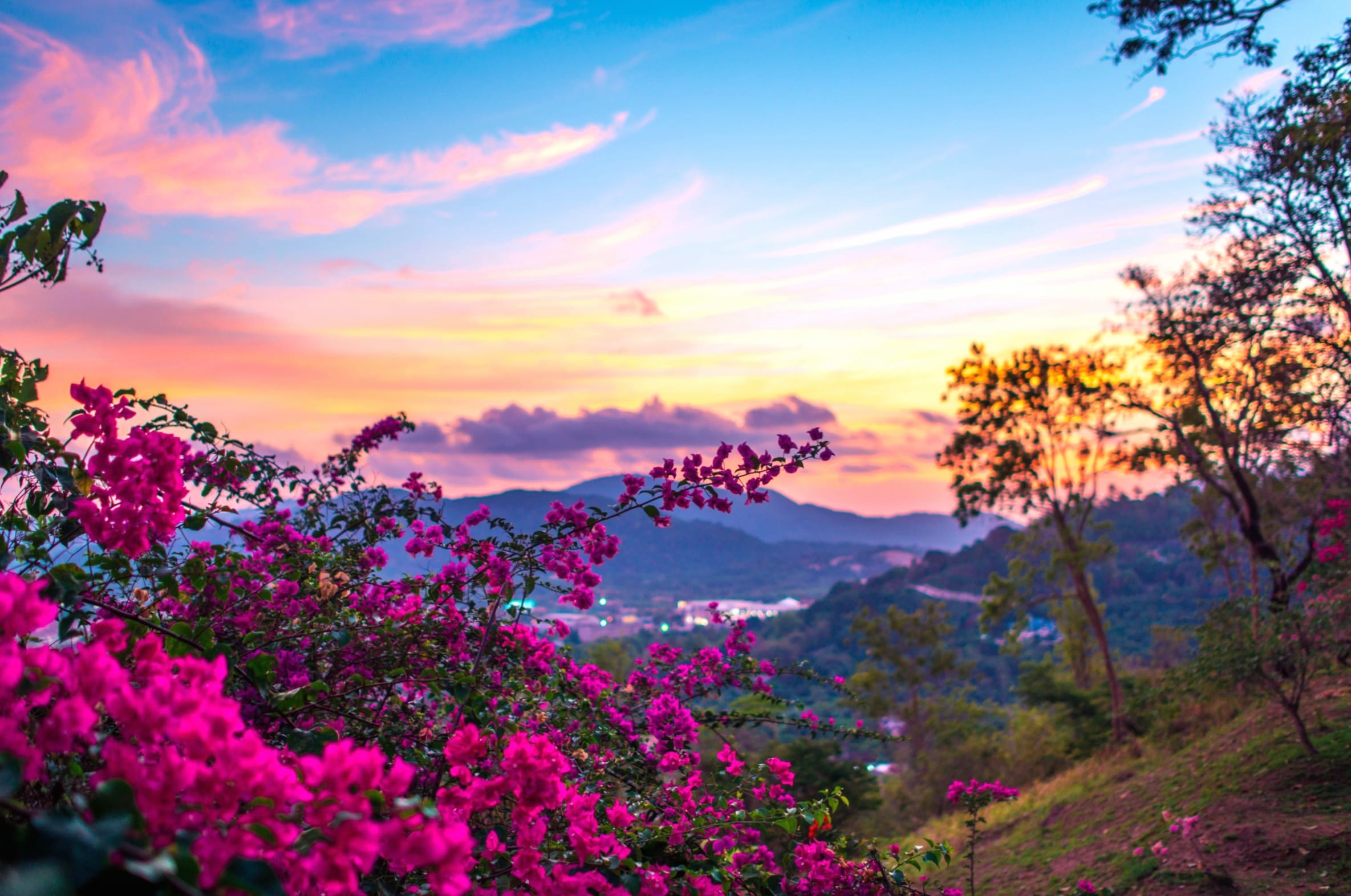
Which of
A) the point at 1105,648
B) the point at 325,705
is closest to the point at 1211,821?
the point at 325,705

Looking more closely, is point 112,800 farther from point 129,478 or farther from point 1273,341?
point 1273,341

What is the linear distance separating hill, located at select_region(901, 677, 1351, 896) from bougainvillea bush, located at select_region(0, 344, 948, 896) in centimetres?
308

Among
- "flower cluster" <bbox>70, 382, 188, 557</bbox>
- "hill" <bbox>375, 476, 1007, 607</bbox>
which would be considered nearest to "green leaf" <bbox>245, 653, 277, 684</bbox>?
"flower cluster" <bbox>70, 382, 188, 557</bbox>

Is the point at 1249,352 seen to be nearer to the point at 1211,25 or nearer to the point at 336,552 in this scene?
the point at 1211,25

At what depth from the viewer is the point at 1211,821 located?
6281 mm

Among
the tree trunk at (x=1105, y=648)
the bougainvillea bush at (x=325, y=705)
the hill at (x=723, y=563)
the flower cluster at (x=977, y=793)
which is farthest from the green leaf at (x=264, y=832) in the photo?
the hill at (x=723, y=563)

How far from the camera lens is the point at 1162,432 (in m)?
12.7

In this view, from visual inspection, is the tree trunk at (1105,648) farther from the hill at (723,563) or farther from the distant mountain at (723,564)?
the distant mountain at (723,564)

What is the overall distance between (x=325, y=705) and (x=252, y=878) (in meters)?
1.59

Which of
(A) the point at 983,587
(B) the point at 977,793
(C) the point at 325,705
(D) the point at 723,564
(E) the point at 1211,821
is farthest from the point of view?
(D) the point at 723,564

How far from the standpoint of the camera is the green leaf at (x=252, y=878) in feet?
2.72

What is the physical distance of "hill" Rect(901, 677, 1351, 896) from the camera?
5191 millimetres

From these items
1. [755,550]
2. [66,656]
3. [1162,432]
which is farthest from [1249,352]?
[755,550]

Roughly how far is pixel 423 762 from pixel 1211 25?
694cm
